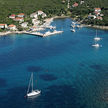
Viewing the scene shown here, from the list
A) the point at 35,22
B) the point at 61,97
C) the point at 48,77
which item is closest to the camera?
the point at 61,97

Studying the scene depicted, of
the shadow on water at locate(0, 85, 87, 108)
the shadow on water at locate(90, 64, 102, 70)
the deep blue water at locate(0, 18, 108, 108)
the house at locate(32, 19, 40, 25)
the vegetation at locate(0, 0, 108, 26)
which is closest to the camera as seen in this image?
the shadow on water at locate(0, 85, 87, 108)

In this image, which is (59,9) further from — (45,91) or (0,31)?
(45,91)

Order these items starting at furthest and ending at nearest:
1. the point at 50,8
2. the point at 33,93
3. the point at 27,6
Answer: the point at 27,6 < the point at 50,8 < the point at 33,93

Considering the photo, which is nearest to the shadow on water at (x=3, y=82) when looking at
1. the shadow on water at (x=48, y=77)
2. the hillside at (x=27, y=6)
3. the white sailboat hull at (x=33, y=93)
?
the white sailboat hull at (x=33, y=93)

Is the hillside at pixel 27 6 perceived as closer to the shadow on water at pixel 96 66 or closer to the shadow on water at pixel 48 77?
the shadow on water at pixel 48 77

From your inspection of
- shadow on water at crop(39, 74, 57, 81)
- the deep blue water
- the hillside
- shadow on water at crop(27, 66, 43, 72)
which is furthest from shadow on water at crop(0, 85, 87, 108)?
the hillside

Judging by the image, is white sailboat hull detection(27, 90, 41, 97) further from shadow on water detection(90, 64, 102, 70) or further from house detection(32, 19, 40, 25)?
house detection(32, 19, 40, 25)

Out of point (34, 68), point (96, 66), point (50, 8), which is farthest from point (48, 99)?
point (50, 8)

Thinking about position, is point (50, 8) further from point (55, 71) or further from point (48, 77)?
point (48, 77)

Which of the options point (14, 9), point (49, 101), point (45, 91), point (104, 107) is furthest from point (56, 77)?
point (14, 9)
